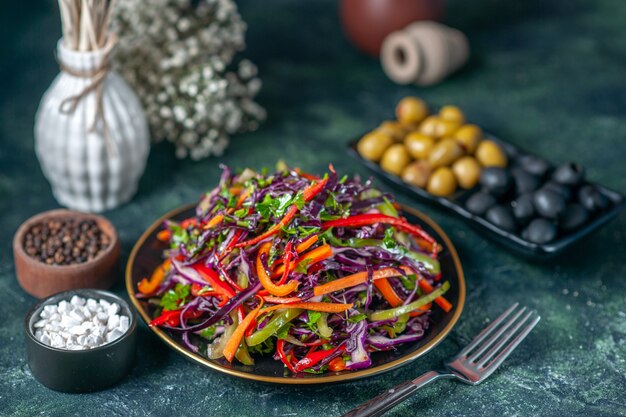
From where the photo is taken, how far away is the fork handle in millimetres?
1759

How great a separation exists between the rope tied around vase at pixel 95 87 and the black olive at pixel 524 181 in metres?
1.26

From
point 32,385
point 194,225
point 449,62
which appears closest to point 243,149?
point 194,225

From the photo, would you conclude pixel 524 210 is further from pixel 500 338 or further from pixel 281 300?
pixel 281 300

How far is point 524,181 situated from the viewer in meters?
2.48

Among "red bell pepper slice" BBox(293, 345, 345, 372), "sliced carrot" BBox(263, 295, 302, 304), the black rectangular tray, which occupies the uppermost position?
"sliced carrot" BBox(263, 295, 302, 304)

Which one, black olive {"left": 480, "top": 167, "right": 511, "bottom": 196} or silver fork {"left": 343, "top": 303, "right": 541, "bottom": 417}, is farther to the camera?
black olive {"left": 480, "top": 167, "right": 511, "bottom": 196}

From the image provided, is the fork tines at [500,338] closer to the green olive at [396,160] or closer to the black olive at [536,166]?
the black olive at [536,166]

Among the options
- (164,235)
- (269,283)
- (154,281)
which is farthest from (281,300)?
(164,235)

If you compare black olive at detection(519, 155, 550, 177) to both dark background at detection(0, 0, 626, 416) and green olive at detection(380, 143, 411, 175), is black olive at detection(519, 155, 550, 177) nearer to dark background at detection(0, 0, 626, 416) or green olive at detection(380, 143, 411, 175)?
dark background at detection(0, 0, 626, 416)

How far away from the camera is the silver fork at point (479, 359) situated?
1.79 meters

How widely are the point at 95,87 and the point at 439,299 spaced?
117 cm

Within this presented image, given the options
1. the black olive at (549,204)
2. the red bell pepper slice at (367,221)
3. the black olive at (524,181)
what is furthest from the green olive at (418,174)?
the red bell pepper slice at (367,221)

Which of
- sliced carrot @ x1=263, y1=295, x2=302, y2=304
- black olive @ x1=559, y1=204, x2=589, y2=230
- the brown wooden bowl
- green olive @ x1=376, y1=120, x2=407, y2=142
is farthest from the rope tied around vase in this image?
black olive @ x1=559, y1=204, x2=589, y2=230

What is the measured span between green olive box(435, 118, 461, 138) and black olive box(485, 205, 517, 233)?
444 millimetres
